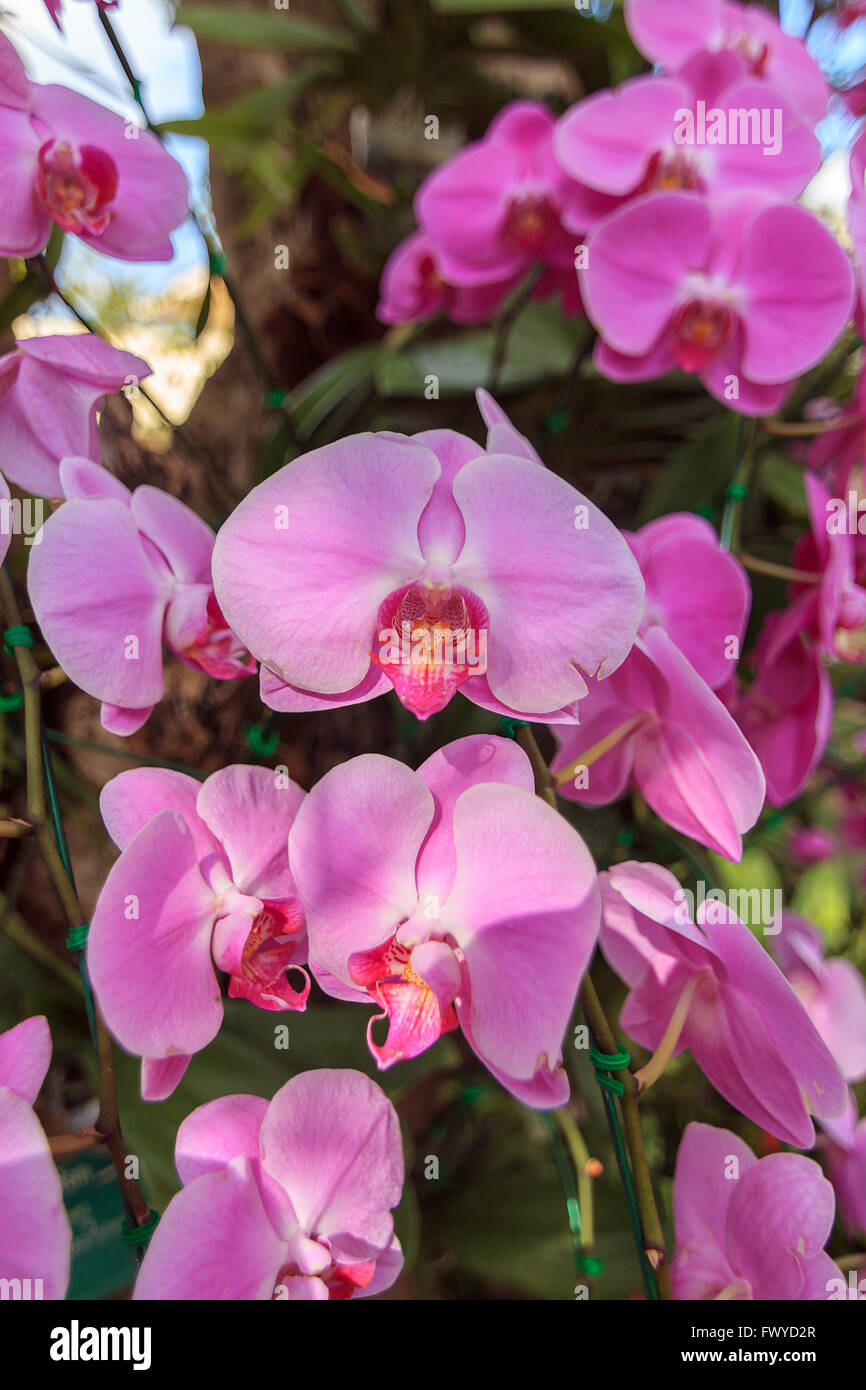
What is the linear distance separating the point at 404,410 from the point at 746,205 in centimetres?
40

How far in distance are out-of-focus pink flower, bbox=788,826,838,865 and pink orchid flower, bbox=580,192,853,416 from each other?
860 mm

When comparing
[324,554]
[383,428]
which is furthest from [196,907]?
[383,428]

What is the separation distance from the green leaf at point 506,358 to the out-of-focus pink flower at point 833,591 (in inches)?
15.2

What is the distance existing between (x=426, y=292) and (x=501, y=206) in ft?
0.31

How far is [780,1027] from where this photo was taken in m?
0.28

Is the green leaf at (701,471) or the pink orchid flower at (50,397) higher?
the green leaf at (701,471)

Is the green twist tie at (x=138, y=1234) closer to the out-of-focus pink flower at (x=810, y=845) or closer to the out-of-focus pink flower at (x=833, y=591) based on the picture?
the out-of-focus pink flower at (x=833, y=591)

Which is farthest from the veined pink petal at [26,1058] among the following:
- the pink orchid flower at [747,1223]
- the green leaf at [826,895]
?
the green leaf at [826,895]

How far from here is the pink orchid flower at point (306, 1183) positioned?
0.27 metres

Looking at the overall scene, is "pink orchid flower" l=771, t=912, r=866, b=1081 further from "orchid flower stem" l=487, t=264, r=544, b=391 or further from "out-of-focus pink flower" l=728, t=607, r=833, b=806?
"orchid flower stem" l=487, t=264, r=544, b=391

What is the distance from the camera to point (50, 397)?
Result: 0.30 metres

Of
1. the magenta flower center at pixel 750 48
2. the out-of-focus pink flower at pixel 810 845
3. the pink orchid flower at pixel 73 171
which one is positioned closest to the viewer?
the pink orchid flower at pixel 73 171

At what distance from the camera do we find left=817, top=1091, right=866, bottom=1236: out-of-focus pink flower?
0.48 meters
